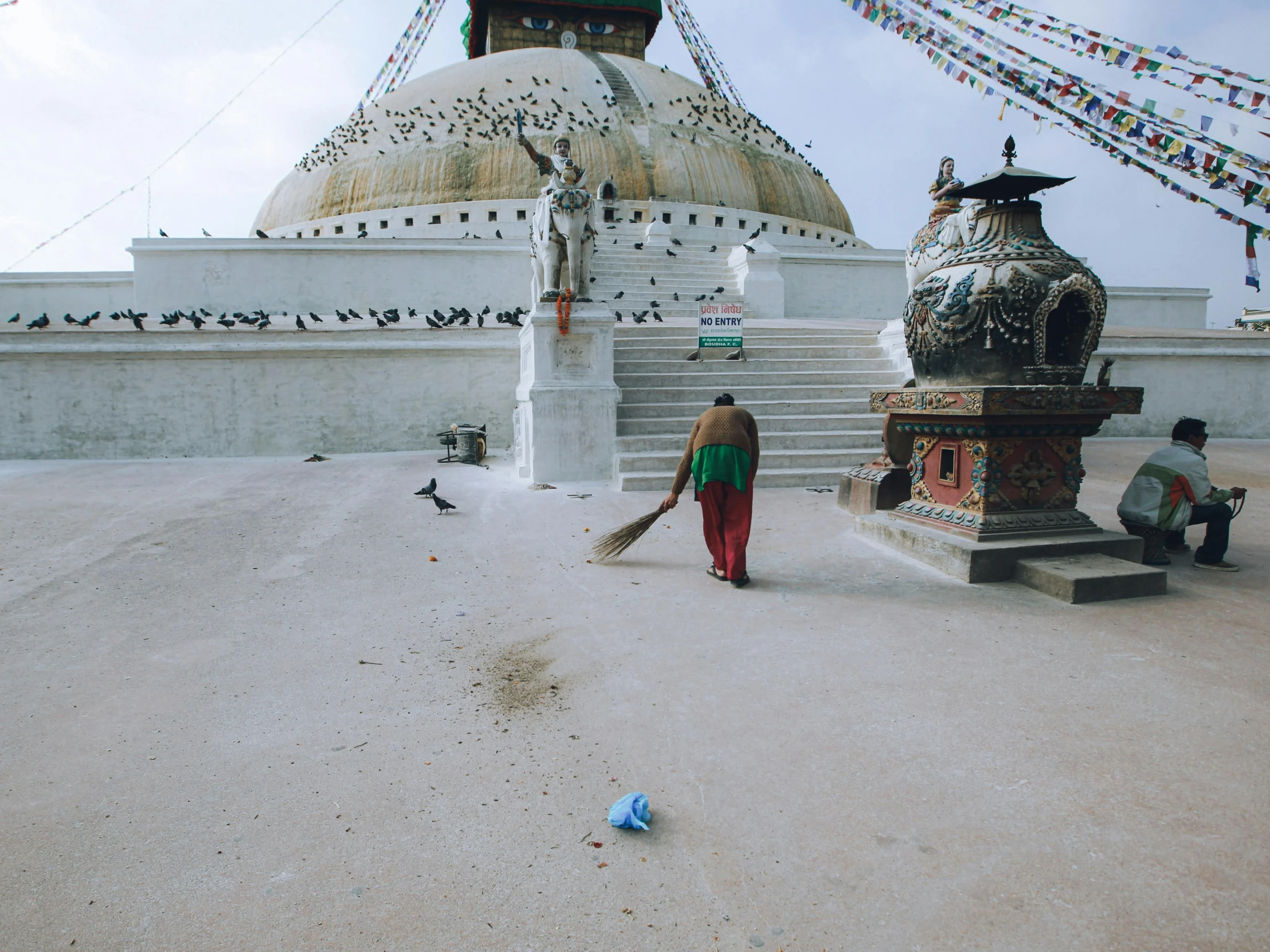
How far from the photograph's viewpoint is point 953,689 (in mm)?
3043

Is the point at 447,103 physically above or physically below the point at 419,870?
above

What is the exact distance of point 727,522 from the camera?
15.1 feet

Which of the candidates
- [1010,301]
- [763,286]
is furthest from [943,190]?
[763,286]

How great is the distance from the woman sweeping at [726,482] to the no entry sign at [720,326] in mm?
5028

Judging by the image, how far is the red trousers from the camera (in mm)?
4504

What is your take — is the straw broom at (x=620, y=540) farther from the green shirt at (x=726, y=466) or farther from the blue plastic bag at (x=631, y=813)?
the blue plastic bag at (x=631, y=813)

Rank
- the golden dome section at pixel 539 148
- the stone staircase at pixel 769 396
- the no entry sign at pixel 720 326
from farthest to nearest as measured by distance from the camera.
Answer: the golden dome section at pixel 539 148 < the no entry sign at pixel 720 326 < the stone staircase at pixel 769 396

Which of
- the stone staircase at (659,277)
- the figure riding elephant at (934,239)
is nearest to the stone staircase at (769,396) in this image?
the figure riding elephant at (934,239)

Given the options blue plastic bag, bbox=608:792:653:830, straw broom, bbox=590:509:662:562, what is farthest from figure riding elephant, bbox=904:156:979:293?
blue plastic bag, bbox=608:792:653:830

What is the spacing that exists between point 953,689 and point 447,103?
1082 inches

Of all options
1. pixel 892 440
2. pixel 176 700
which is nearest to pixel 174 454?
pixel 176 700

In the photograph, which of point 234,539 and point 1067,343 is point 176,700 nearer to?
point 234,539

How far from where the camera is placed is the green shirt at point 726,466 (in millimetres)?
4531

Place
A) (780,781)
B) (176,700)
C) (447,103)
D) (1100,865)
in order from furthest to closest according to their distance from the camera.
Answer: (447,103)
(176,700)
(780,781)
(1100,865)
